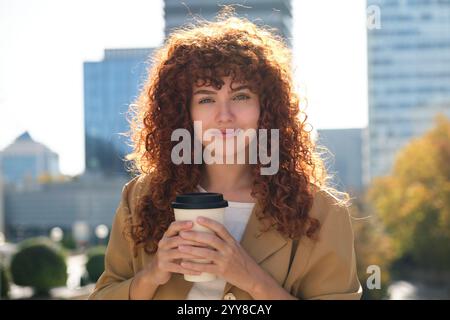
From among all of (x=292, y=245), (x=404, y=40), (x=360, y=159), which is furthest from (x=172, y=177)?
(x=360, y=159)

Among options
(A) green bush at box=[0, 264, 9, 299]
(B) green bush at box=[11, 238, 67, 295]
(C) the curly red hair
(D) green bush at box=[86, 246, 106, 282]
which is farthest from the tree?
(C) the curly red hair

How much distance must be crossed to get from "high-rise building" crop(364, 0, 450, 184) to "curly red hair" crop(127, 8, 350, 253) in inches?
1390

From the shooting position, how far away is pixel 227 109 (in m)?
1.29

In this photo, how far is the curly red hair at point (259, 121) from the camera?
1.33m

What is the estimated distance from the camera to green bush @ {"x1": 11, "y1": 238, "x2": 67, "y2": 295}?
12039 millimetres

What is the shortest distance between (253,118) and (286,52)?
251mm

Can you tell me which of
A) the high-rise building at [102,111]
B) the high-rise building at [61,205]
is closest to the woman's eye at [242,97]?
the high-rise building at [102,111]

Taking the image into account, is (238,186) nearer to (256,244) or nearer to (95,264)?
(256,244)

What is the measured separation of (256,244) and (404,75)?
152ft

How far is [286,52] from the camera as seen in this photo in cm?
149

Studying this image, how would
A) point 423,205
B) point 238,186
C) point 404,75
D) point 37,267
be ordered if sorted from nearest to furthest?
point 238,186 < point 37,267 < point 423,205 < point 404,75

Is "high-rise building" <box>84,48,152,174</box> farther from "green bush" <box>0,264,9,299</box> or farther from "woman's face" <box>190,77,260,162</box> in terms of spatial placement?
"woman's face" <box>190,77,260,162</box>

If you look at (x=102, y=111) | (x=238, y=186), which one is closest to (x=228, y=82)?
(x=238, y=186)
